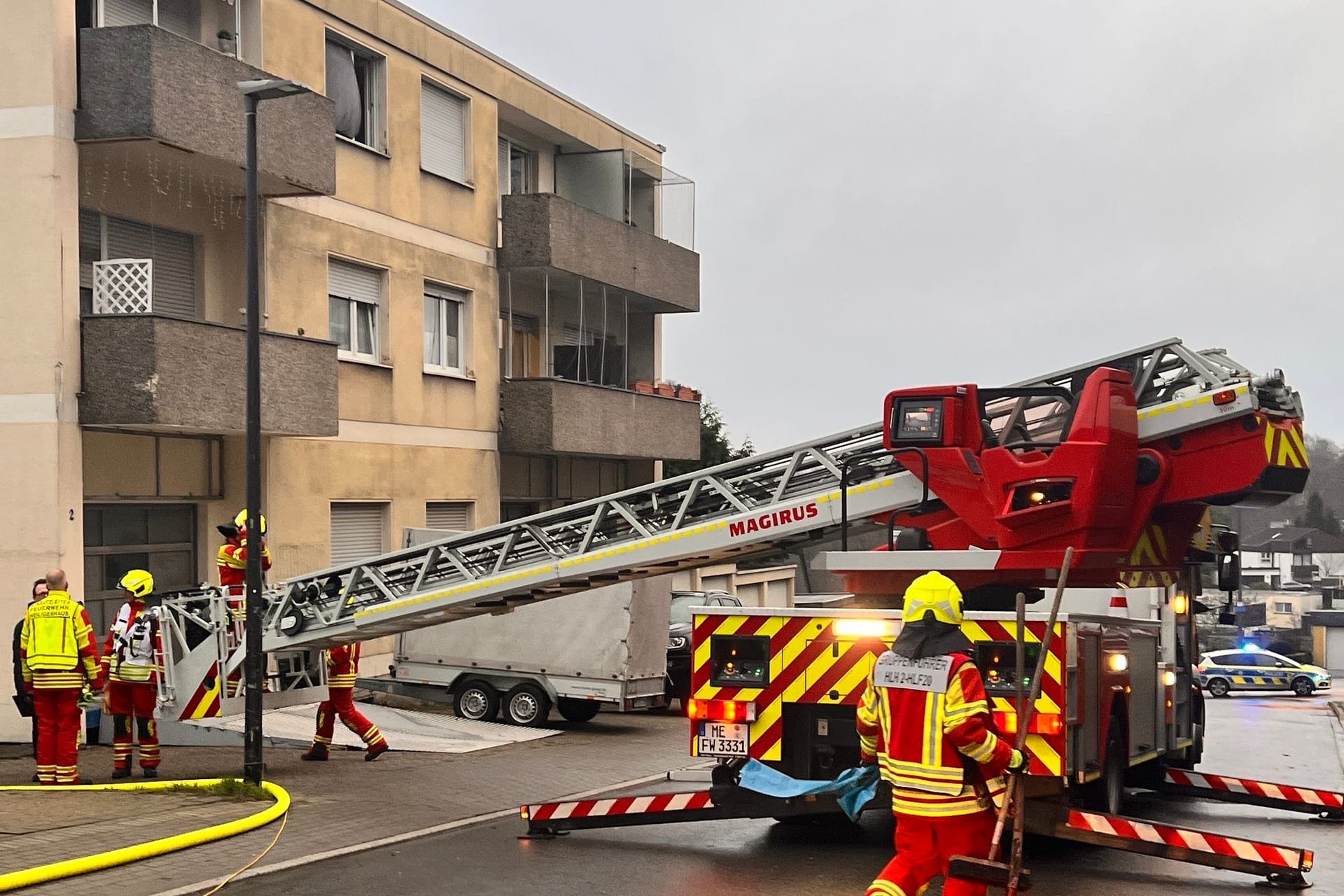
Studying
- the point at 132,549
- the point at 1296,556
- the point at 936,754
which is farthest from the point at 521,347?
the point at 1296,556

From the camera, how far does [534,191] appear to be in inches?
1055

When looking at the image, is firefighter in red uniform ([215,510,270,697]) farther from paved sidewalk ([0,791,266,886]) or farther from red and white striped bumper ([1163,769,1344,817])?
red and white striped bumper ([1163,769,1344,817])

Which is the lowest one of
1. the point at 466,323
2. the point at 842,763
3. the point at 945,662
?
the point at 842,763

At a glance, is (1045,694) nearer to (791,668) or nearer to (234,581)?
(791,668)

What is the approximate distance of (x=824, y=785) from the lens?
922 cm

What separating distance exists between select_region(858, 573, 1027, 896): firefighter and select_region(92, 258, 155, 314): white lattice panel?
11.4 m

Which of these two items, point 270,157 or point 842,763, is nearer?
point 842,763

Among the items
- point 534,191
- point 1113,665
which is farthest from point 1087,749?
point 534,191

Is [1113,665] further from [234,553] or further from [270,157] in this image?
[270,157]

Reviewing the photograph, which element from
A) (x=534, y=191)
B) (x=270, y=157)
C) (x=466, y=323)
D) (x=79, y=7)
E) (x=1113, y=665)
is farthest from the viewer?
(x=534, y=191)

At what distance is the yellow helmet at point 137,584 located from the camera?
12.6 m

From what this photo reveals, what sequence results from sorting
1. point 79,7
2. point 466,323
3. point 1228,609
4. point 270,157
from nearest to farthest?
point 1228,609
point 79,7
point 270,157
point 466,323

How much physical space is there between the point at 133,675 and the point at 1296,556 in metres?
114

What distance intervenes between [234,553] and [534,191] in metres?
15.0
